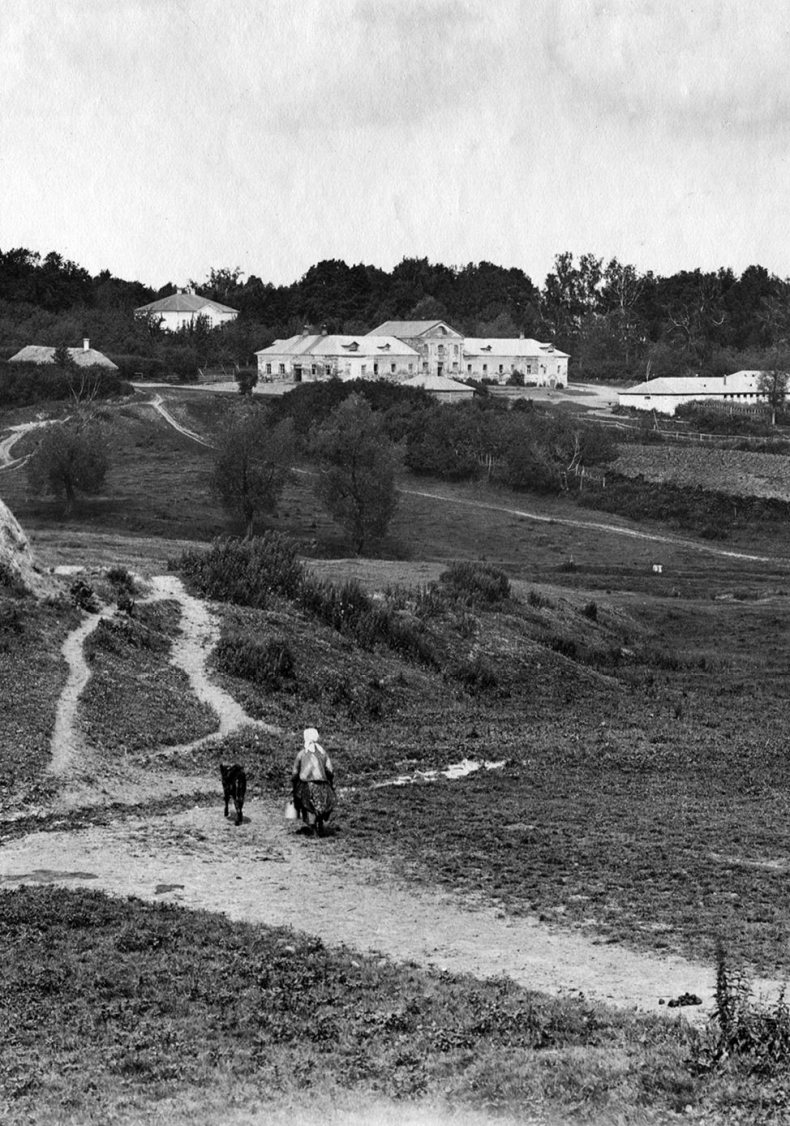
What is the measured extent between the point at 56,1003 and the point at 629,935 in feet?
18.6

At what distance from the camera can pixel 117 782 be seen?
22047mm

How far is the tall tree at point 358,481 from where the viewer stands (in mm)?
67812

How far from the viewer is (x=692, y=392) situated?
118 meters

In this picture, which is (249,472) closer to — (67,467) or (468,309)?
(67,467)

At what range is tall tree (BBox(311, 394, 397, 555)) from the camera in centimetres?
6781

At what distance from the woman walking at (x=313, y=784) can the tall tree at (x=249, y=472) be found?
51.9m

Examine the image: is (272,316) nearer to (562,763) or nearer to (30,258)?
(30,258)

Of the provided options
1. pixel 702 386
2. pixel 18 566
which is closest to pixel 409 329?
pixel 702 386

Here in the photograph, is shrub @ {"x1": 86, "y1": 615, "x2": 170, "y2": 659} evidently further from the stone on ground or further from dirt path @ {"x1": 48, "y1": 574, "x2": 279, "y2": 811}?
the stone on ground

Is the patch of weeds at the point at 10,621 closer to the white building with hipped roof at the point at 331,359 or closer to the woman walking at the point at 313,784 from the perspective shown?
the woman walking at the point at 313,784

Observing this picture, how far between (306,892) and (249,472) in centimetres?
5680

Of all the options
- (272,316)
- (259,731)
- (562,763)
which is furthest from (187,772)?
(272,316)

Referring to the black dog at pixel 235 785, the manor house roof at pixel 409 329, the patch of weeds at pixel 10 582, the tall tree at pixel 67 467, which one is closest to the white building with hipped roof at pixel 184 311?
the manor house roof at pixel 409 329

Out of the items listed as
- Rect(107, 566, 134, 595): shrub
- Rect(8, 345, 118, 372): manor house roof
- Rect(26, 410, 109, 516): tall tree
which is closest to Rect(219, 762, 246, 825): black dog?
Rect(107, 566, 134, 595): shrub
